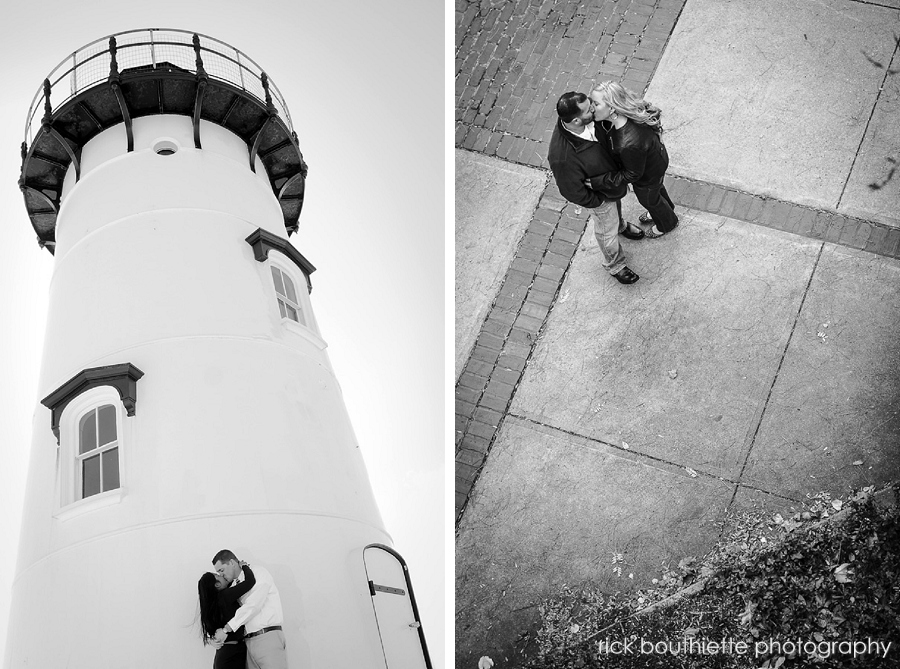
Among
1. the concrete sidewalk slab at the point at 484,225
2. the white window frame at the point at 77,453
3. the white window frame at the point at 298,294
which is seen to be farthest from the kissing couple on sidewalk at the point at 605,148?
the white window frame at the point at 77,453

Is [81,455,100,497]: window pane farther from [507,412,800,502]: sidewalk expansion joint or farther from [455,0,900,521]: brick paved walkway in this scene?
[507,412,800,502]: sidewalk expansion joint

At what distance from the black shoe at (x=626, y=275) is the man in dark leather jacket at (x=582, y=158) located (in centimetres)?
75

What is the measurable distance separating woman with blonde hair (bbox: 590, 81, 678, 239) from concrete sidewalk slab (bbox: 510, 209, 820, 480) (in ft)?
4.73

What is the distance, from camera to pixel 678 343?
396 inches

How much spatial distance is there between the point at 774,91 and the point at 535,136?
10.2 feet

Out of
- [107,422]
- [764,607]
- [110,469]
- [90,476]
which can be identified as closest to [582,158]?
[764,607]

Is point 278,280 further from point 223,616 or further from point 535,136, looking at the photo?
point 223,616

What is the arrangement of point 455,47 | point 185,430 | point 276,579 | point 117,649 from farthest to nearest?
point 455,47, point 185,430, point 276,579, point 117,649

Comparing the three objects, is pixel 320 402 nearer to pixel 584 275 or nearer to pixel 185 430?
pixel 185 430

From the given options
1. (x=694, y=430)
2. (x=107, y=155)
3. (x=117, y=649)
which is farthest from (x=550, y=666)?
(x=107, y=155)

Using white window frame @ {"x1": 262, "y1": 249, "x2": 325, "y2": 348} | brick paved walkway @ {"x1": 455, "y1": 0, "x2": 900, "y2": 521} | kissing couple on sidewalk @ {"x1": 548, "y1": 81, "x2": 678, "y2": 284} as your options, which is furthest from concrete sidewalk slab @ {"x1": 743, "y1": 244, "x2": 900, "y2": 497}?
white window frame @ {"x1": 262, "y1": 249, "x2": 325, "y2": 348}

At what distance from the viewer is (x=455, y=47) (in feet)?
41.6

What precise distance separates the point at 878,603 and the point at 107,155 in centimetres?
972

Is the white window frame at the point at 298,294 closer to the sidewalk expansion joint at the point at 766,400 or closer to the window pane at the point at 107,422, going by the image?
the window pane at the point at 107,422
